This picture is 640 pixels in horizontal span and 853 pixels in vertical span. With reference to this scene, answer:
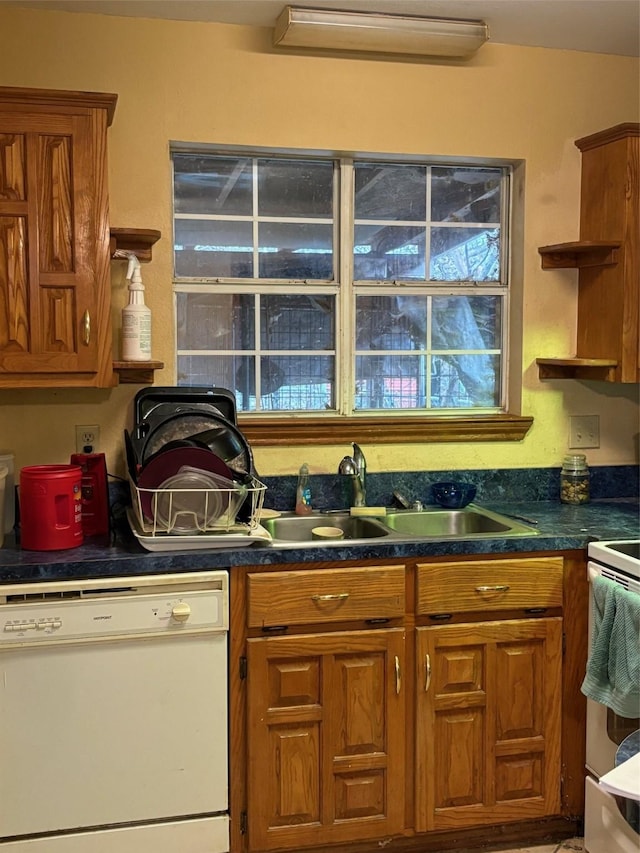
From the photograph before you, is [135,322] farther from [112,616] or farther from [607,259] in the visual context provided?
[607,259]

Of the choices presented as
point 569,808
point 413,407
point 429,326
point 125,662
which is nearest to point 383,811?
point 569,808

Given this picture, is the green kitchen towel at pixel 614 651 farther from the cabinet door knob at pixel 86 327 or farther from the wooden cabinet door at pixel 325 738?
the cabinet door knob at pixel 86 327

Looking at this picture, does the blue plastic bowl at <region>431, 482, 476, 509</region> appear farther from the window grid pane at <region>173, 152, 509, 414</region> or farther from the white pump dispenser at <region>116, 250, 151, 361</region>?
the white pump dispenser at <region>116, 250, 151, 361</region>

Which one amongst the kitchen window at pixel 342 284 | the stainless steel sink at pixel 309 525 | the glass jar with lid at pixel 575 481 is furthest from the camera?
the glass jar with lid at pixel 575 481

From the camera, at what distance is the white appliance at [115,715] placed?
6.79ft

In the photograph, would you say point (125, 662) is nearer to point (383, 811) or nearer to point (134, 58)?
point (383, 811)

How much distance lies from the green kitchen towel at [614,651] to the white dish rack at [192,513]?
924mm

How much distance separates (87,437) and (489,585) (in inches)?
51.6

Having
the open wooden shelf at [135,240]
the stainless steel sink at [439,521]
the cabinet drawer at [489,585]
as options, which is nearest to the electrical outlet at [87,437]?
the open wooden shelf at [135,240]

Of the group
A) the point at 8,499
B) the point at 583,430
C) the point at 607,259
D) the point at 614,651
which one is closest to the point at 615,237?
the point at 607,259

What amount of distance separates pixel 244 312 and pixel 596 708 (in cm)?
165

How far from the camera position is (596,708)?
2.32m

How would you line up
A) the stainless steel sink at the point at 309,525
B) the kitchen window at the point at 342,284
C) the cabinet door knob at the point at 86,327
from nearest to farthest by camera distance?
1. the cabinet door knob at the point at 86,327
2. the stainless steel sink at the point at 309,525
3. the kitchen window at the point at 342,284

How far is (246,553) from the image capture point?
219 cm
